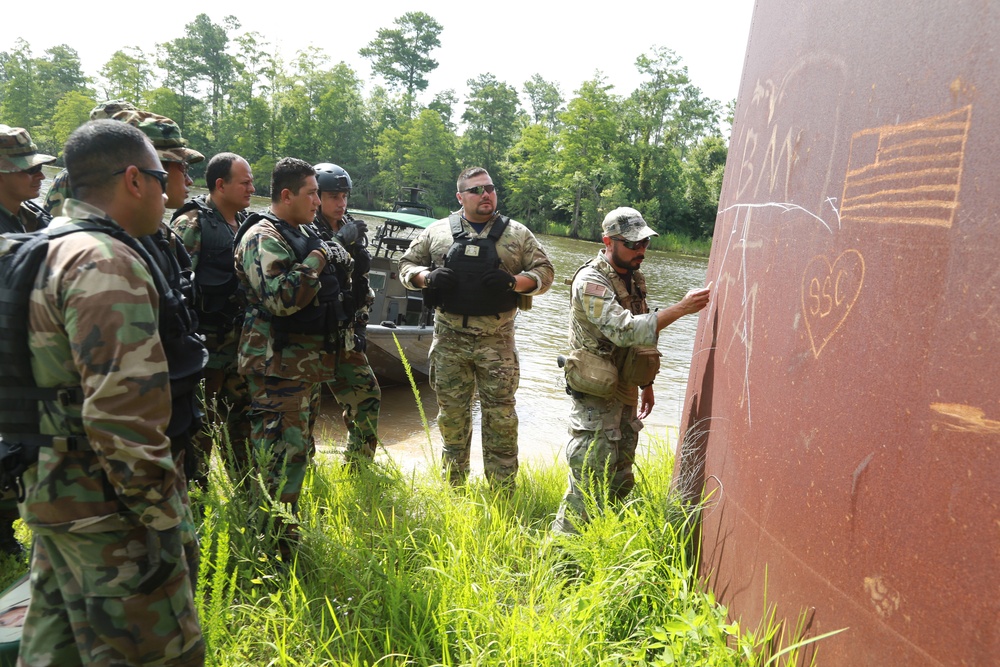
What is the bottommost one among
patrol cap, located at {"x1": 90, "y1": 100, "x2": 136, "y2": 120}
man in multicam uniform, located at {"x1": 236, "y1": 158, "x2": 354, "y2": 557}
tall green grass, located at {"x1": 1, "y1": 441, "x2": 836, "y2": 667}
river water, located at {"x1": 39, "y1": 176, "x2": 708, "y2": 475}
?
river water, located at {"x1": 39, "y1": 176, "x2": 708, "y2": 475}

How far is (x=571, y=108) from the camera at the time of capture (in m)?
56.6

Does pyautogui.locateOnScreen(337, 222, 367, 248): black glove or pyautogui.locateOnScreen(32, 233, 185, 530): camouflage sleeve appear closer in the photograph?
pyautogui.locateOnScreen(32, 233, 185, 530): camouflage sleeve

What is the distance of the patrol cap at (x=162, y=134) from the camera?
10.1 ft

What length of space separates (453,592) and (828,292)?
164cm

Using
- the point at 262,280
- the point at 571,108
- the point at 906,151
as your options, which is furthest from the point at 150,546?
the point at 571,108

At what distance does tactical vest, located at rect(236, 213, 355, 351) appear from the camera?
10.5ft

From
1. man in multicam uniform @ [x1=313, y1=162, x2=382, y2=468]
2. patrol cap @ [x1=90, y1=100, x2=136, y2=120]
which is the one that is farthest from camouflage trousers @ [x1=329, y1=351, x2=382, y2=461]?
patrol cap @ [x1=90, y1=100, x2=136, y2=120]

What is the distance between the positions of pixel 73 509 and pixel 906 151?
7.02 ft

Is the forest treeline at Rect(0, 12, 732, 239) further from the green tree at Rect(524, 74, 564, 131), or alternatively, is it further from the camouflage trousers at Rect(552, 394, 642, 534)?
the camouflage trousers at Rect(552, 394, 642, 534)

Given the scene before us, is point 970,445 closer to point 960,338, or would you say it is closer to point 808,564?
point 960,338

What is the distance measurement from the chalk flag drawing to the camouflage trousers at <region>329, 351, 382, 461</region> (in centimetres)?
278

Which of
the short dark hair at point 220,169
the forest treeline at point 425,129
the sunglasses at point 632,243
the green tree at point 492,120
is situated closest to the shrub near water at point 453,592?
the sunglasses at point 632,243

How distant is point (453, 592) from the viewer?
8.18 feet

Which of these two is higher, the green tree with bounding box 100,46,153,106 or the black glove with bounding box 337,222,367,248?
the green tree with bounding box 100,46,153,106
